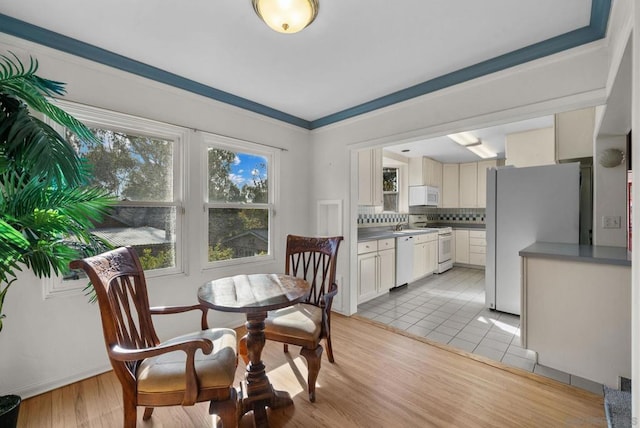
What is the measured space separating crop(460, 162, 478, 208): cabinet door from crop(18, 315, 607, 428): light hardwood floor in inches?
177

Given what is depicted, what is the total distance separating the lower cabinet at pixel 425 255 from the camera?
466 cm

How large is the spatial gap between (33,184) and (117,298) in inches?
30.4

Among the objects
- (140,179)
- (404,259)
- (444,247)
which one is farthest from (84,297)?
(444,247)

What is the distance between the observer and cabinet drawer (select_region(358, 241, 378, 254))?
3512 mm

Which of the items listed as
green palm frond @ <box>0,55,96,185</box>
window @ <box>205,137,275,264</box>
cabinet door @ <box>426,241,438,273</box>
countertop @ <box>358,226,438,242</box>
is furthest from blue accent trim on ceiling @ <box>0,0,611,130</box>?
cabinet door @ <box>426,241,438,273</box>

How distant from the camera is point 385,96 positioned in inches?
112

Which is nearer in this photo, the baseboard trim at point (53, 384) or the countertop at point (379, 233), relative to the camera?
the baseboard trim at point (53, 384)

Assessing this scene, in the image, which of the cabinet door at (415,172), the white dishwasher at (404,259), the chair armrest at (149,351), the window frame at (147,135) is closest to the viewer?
the chair armrest at (149,351)

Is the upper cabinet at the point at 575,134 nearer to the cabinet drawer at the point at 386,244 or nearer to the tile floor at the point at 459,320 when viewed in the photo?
the tile floor at the point at 459,320

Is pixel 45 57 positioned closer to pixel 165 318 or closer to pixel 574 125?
pixel 165 318

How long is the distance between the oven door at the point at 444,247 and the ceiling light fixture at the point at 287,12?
480cm

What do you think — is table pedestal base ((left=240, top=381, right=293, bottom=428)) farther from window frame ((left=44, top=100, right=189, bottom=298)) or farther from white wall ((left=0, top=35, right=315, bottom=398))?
window frame ((left=44, top=100, right=189, bottom=298))

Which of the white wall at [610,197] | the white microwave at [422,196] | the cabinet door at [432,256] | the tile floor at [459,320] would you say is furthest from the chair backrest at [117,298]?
the white microwave at [422,196]

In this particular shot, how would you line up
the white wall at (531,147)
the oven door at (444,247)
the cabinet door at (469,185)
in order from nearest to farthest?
the white wall at (531,147), the oven door at (444,247), the cabinet door at (469,185)
